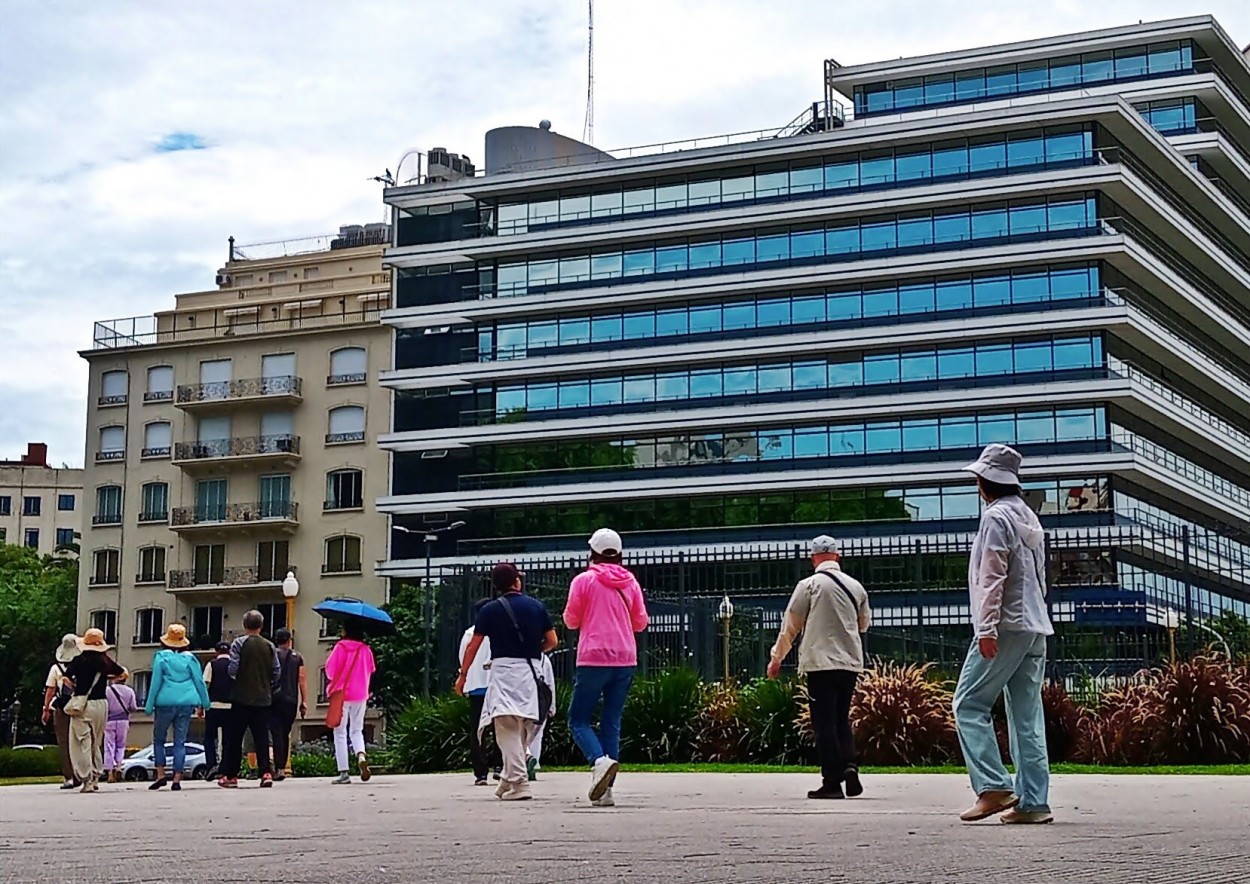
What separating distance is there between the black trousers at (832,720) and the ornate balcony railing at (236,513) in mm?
72389

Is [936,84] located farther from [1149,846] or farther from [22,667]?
[1149,846]

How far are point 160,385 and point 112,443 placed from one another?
3552mm

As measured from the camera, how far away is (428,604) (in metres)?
24.0

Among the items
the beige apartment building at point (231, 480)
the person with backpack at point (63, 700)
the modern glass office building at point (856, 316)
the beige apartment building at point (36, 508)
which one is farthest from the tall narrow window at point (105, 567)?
the person with backpack at point (63, 700)

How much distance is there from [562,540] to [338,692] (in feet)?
197

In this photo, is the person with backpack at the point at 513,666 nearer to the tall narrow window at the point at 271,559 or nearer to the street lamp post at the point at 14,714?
the tall narrow window at the point at 271,559

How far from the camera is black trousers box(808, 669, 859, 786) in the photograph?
12977 mm

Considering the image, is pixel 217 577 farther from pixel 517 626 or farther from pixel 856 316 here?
pixel 517 626

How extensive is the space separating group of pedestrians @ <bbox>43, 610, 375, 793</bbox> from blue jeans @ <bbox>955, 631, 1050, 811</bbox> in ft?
31.4

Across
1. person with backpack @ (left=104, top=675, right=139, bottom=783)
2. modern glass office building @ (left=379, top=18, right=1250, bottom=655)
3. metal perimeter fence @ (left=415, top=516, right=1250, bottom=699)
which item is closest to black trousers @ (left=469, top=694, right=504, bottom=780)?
metal perimeter fence @ (left=415, top=516, right=1250, bottom=699)

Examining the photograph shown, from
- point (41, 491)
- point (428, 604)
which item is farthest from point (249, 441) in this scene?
point (428, 604)

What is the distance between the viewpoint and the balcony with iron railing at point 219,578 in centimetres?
8369

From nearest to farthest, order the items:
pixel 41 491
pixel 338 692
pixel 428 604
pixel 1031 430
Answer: pixel 338 692, pixel 428 604, pixel 1031 430, pixel 41 491

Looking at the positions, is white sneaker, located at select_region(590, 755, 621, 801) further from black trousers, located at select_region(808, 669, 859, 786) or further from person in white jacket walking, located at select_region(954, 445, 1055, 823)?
person in white jacket walking, located at select_region(954, 445, 1055, 823)
